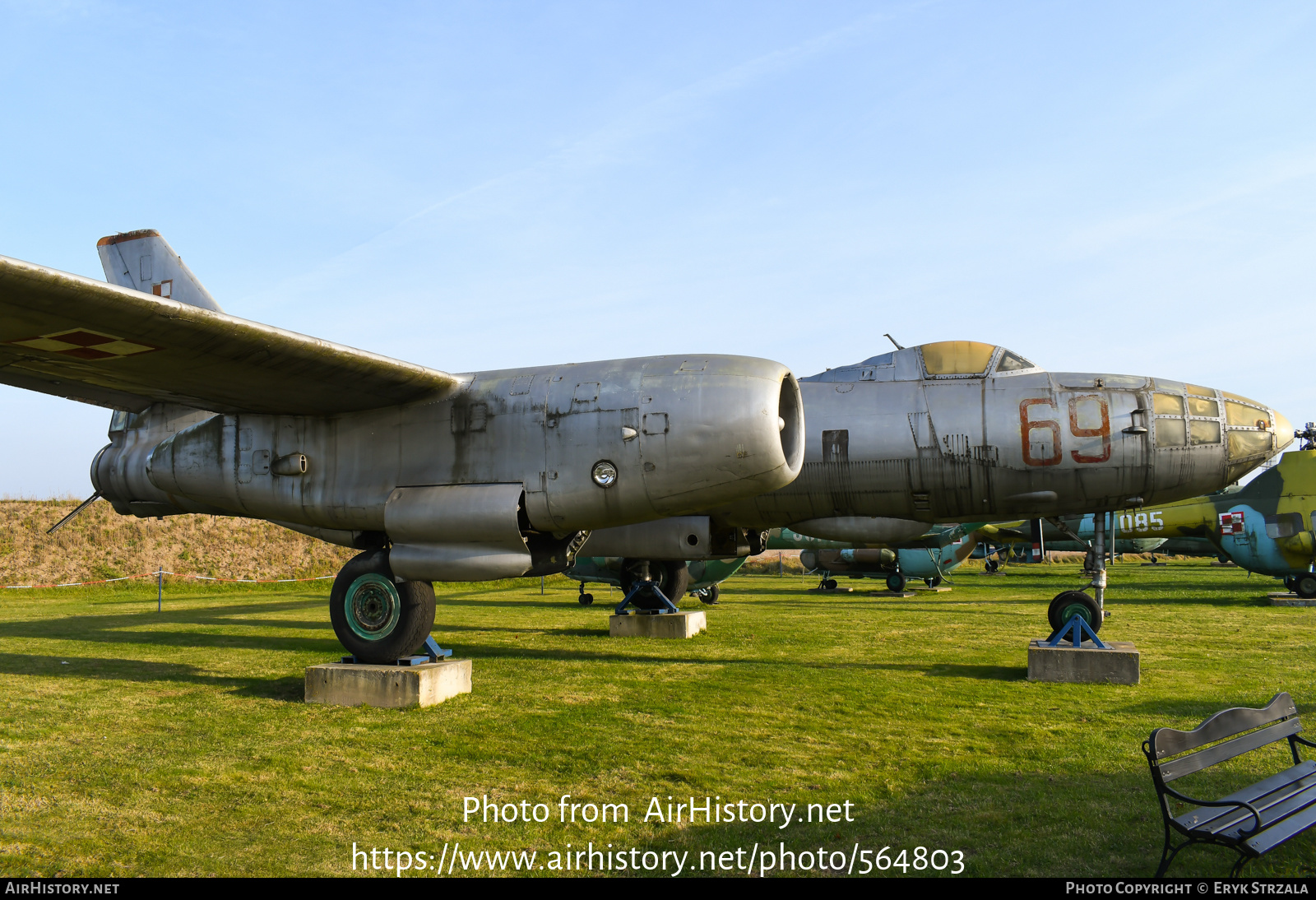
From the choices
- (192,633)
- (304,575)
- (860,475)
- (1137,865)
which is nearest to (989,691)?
(860,475)

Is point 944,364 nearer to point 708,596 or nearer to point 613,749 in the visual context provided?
point 613,749

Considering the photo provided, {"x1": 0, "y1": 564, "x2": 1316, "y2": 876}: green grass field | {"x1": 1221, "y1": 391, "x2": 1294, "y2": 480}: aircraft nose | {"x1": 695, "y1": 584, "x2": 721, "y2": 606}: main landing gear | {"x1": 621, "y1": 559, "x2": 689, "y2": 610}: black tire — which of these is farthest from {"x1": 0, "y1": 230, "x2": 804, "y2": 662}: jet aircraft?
{"x1": 695, "y1": 584, "x2": 721, "y2": 606}: main landing gear

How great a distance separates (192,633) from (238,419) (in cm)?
682

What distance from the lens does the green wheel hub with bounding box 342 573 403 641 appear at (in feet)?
27.0

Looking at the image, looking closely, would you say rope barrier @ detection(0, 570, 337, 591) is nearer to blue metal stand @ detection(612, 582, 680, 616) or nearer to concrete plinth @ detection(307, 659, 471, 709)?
blue metal stand @ detection(612, 582, 680, 616)

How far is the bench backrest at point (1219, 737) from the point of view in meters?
3.77

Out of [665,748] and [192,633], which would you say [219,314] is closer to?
[665,748]

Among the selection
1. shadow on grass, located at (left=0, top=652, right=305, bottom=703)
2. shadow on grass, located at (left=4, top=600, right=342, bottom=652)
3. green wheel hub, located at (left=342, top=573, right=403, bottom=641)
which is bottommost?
shadow on grass, located at (left=4, top=600, right=342, bottom=652)

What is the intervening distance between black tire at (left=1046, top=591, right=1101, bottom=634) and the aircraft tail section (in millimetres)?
11110

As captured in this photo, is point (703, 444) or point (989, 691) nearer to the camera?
point (703, 444)

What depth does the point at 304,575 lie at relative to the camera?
31.4 meters

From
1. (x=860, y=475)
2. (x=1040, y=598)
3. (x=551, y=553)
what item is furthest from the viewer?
(x=1040, y=598)

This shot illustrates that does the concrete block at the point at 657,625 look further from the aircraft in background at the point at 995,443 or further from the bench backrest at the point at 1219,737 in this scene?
the bench backrest at the point at 1219,737

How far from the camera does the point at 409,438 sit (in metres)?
8.39
